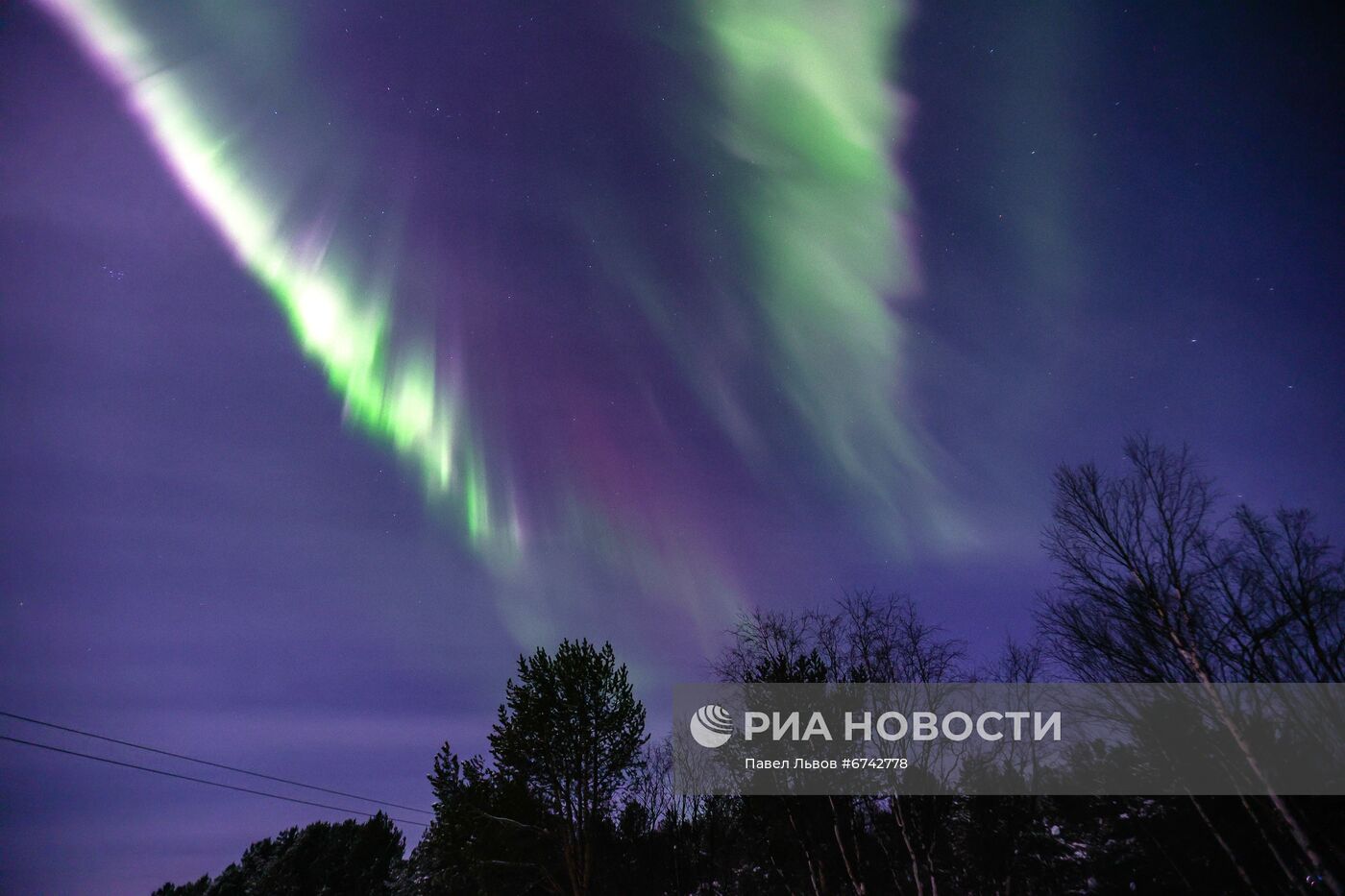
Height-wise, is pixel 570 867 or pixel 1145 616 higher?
pixel 1145 616

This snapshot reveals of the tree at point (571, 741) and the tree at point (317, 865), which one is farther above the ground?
the tree at point (571, 741)

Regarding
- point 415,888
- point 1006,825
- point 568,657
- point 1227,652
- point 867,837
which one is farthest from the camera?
point 415,888

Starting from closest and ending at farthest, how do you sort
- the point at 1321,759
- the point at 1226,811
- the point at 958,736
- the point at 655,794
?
the point at 1321,759 → the point at 958,736 → the point at 1226,811 → the point at 655,794

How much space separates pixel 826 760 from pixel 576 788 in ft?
36.9

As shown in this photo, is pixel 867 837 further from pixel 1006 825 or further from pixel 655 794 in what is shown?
pixel 655 794

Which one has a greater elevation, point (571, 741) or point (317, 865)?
point (571, 741)

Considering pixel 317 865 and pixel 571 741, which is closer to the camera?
pixel 571 741

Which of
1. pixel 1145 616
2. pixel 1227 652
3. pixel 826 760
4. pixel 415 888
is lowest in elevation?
pixel 415 888

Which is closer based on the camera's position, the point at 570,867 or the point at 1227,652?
the point at 1227,652

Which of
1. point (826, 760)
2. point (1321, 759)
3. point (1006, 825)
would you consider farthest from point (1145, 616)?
point (1006, 825)

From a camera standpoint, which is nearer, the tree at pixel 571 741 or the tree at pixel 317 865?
the tree at pixel 571 741

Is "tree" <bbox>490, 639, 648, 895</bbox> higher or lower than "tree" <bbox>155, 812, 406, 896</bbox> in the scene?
higher

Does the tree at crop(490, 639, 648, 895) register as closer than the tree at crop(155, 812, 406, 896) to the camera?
Yes

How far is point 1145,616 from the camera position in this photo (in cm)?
1573
